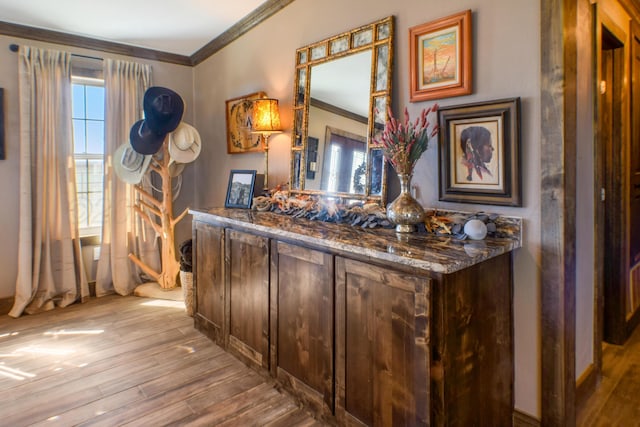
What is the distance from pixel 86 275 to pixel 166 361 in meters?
1.93

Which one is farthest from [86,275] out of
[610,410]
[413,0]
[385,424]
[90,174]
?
[610,410]

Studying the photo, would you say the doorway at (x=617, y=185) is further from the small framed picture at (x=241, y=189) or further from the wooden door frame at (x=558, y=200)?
the small framed picture at (x=241, y=189)

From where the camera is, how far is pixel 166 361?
260 cm

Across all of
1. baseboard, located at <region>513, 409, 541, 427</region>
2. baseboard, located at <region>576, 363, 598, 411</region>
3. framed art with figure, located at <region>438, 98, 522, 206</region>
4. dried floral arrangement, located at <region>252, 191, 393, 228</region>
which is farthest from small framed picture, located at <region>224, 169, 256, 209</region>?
baseboard, located at <region>576, 363, 598, 411</region>

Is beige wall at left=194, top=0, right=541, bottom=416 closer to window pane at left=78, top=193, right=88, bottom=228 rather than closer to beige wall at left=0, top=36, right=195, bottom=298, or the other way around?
window pane at left=78, top=193, right=88, bottom=228

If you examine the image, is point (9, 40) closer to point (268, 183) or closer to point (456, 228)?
point (268, 183)

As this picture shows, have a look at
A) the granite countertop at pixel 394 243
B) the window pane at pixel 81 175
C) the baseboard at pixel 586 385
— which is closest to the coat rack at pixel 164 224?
the window pane at pixel 81 175

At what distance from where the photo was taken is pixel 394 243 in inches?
65.8

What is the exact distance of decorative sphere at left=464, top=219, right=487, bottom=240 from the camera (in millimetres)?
1707

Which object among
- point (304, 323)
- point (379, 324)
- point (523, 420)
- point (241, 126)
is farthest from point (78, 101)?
point (523, 420)

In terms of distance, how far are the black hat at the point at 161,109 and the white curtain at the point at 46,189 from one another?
0.97 metres

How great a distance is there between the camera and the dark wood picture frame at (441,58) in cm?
189

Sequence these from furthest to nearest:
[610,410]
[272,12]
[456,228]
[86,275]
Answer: [86,275] → [272,12] → [610,410] → [456,228]

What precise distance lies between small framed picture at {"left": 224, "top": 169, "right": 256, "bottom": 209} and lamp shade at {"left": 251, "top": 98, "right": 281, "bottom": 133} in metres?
0.38
